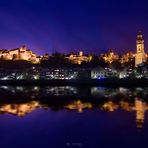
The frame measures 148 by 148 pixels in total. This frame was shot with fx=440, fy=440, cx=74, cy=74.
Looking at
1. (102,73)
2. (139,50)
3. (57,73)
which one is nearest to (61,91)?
(102,73)

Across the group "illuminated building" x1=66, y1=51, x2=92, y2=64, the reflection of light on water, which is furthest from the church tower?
the reflection of light on water

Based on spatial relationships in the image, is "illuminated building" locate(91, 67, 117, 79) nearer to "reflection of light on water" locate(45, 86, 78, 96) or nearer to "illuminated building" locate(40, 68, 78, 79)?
"illuminated building" locate(40, 68, 78, 79)

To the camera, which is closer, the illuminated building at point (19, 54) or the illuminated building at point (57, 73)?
the illuminated building at point (57, 73)

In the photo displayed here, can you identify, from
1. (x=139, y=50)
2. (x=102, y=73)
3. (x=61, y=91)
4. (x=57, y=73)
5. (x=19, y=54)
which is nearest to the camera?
(x=61, y=91)

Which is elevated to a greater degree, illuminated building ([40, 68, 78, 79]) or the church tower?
the church tower

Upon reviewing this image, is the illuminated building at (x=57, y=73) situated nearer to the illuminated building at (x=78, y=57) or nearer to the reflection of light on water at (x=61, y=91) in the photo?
the illuminated building at (x=78, y=57)

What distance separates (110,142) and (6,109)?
10.3 metres

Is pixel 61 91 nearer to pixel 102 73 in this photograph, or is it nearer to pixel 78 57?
pixel 102 73

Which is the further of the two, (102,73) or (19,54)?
(19,54)

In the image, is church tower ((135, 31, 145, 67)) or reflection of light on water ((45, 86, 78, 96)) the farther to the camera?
church tower ((135, 31, 145, 67))

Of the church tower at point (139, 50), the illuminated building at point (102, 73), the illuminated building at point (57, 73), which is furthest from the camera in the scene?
the church tower at point (139, 50)

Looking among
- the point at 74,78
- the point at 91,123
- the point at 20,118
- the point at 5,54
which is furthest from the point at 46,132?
the point at 5,54

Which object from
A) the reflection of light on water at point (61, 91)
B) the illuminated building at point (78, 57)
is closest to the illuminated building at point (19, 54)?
the illuminated building at point (78, 57)

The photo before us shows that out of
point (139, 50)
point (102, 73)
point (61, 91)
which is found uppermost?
point (139, 50)
